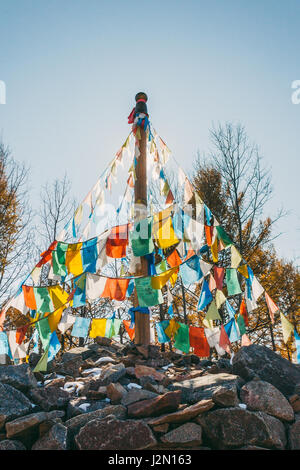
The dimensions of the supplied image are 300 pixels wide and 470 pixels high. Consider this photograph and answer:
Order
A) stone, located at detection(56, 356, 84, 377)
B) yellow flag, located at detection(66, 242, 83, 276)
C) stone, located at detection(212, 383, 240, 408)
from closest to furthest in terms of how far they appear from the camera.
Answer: stone, located at detection(212, 383, 240, 408) < stone, located at detection(56, 356, 84, 377) < yellow flag, located at detection(66, 242, 83, 276)

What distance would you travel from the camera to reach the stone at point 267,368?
3670 millimetres

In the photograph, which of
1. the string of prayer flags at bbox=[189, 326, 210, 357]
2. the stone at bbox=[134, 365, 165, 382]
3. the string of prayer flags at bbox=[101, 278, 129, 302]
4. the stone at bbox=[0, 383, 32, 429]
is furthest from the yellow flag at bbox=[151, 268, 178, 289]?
the stone at bbox=[0, 383, 32, 429]

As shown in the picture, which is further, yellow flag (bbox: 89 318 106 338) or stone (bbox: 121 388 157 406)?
yellow flag (bbox: 89 318 106 338)

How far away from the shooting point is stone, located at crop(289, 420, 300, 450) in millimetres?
2916

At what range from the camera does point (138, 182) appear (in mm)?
5910

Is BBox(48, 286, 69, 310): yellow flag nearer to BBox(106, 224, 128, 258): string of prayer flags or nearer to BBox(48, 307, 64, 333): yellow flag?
BBox(48, 307, 64, 333): yellow flag

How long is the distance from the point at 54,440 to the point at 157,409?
3.24ft

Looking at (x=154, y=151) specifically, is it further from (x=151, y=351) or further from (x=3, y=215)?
(x=3, y=215)

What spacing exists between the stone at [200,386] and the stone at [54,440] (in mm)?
1297

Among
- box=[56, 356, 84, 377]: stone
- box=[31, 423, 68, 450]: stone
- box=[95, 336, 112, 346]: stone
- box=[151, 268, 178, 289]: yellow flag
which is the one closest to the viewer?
box=[31, 423, 68, 450]: stone

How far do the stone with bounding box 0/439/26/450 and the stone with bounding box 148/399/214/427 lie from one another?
1.20 meters
